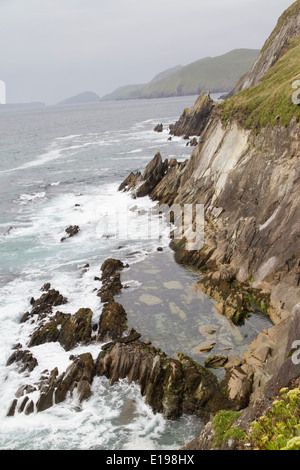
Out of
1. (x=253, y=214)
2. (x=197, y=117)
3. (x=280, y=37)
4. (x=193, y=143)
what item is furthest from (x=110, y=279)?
(x=197, y=117)

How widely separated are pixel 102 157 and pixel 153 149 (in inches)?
486

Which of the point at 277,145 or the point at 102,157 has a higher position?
the point at 277,145

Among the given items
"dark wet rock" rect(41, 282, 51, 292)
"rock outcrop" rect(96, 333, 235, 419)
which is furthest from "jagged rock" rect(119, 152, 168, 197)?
"rock outcrop" rect(96, 333, 235, 419)

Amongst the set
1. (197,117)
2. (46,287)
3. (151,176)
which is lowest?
(46,287)

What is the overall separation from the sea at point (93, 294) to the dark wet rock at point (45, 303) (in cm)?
65

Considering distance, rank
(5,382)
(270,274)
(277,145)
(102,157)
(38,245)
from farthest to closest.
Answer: (102,157) < (38,245) < (277,145) < (270,274) < (5,382)

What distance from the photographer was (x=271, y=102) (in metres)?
35.2

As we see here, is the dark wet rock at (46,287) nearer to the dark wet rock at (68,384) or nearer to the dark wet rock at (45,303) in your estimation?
the dark wet rock at (45,303)

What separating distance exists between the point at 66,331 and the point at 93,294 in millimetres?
5259

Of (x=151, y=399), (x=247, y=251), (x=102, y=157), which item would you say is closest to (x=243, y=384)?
(x=151, y=399)

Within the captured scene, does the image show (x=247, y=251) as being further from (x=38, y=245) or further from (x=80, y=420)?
(x=38, y=245)

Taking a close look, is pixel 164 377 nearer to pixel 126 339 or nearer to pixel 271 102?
pixel 126 339

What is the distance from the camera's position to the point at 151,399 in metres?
18.6

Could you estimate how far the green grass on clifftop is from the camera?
3241 centimetres
